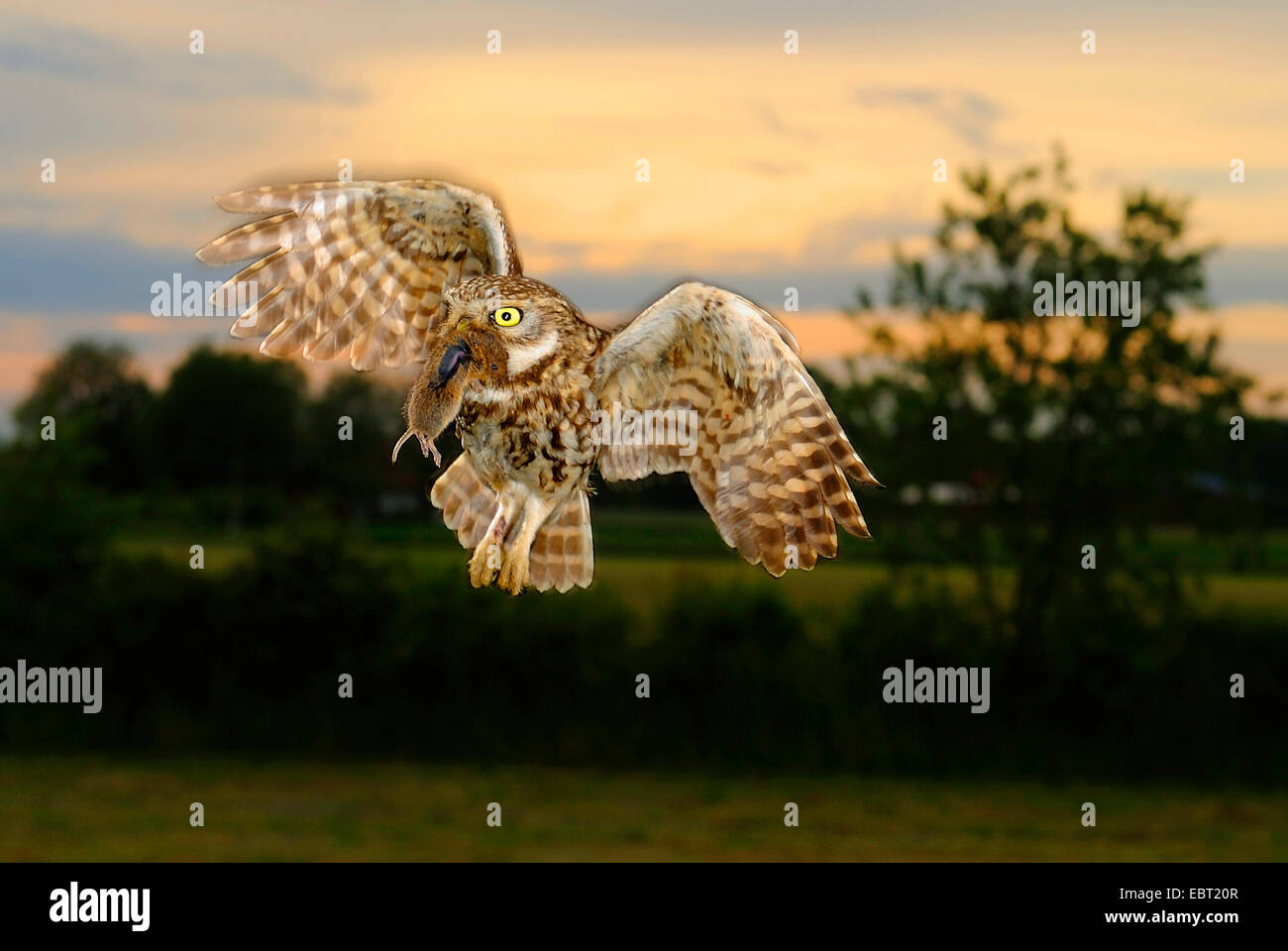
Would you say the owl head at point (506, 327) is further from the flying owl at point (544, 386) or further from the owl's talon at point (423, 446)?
the owl's talon at point (423, 446)

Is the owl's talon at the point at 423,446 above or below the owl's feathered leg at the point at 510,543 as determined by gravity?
Answer: above

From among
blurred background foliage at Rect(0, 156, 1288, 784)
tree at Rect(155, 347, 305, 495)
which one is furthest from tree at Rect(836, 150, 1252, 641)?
tree at Rect(155, 347, 305, 495)

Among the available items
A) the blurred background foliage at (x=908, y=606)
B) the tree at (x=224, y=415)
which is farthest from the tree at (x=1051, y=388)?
the tree at (x=224, y=415)

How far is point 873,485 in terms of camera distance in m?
2.14

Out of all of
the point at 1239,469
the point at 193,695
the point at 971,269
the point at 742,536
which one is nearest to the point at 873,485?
the point at 742,536

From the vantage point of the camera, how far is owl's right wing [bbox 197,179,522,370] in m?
2.68

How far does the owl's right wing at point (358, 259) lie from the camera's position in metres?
2.68

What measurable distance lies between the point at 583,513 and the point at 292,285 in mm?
816

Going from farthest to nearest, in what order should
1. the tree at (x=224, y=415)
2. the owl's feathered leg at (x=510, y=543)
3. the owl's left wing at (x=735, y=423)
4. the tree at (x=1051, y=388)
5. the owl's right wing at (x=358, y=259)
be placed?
the tree at (x=1051, y=388), the tree at (x=224, y=415), the owl's right wing at (x=358, y=259), the owl's left wing at (x=735, y=423), the owl's feathered leg at (x=510, y=543)

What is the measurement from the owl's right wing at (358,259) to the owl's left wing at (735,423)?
0.33 metres

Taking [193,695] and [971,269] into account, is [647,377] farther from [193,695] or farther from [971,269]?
[193,695]

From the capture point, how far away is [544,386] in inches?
94.4

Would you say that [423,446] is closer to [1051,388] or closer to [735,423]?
[735,423]

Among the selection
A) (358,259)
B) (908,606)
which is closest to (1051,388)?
(908,606)
